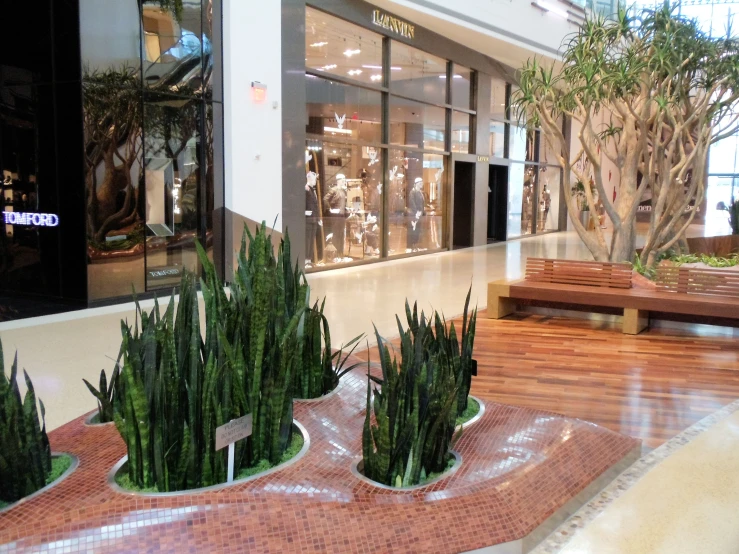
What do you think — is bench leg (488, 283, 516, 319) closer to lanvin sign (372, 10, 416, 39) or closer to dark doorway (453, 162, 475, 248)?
lanvin sign (372, 10, 416, 39)

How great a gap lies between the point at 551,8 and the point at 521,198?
5.17 m

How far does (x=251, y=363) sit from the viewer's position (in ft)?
7.32

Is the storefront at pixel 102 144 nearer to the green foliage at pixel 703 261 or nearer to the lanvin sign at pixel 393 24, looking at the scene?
the lanvin sign at pixel 393 24

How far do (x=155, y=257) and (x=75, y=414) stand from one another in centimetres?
434

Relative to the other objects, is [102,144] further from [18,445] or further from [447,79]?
[447,79]

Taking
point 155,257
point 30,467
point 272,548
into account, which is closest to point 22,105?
point 155,257

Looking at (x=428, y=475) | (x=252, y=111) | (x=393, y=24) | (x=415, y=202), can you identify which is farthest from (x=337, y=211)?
(x=428, y=475)

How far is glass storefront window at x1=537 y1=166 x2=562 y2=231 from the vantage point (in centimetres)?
1972

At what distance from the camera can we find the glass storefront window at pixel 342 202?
10250 mm

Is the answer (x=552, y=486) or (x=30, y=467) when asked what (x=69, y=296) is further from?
(x=552, y=486)

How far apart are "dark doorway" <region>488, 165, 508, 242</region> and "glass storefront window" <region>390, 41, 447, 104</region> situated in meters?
3.97

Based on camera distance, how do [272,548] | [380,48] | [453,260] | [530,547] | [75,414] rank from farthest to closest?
[453,260] < [380,48] < [75,414] < [530,547] < [272,548]

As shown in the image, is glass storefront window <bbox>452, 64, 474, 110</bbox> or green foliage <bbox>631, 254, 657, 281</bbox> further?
glass storefront window <bbox>452, 64, 474, 110</bbox>

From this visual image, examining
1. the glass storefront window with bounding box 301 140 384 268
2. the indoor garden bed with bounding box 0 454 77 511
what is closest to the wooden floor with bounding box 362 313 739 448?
the indoor garden bed with bounding box 0 454 77 511
